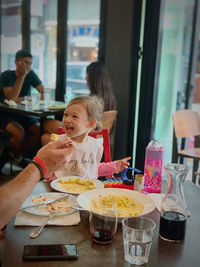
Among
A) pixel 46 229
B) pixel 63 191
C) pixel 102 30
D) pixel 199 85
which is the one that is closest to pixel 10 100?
pixel 102 30

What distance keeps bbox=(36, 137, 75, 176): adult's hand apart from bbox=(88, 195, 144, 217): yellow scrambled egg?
0.59 feet

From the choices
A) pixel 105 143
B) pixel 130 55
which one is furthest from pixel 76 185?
pixel 130 55

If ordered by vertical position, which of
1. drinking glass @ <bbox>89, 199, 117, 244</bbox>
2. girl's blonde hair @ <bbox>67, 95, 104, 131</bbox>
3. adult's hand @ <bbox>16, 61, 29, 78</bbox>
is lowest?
drinking glass @ <bbox>89, 199, 117, 244</bbox>

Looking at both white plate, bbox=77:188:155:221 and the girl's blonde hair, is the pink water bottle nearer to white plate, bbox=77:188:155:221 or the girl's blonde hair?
white plate, bbox=77:188:155:221

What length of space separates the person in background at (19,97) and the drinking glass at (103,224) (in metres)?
3.14

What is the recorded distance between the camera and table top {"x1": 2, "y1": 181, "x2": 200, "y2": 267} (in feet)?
3.30

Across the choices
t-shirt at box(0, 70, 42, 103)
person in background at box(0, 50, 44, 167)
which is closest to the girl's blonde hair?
person in background at box(0, 50, 44, 167)

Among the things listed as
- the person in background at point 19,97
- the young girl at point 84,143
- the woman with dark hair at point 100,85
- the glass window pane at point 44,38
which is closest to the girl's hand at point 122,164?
the young girl at point 84,143

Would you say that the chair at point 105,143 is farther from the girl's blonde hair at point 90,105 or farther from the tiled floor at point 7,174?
the tiled floor at point 7,174

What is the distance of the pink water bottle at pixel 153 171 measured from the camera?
1.58 metres

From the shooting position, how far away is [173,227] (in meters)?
1.14

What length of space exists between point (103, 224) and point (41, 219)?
0.88 feet

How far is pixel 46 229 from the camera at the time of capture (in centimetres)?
118

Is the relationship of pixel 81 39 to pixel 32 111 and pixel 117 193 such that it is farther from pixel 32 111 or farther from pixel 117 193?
pixel 117 193
